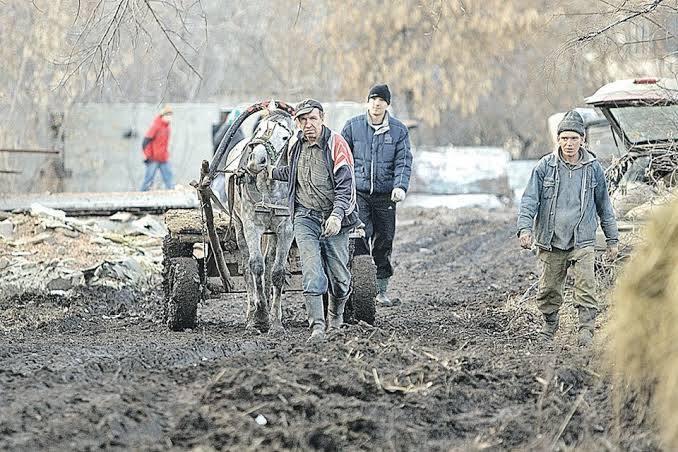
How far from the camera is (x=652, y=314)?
20.8 ft

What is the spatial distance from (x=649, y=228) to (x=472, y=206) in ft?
73.6

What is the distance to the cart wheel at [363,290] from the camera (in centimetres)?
1008

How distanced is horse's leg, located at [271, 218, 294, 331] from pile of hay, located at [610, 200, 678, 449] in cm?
393

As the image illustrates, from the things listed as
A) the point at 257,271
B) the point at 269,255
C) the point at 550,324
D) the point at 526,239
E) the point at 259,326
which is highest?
the point at 526,239

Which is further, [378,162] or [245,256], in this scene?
[378,162]

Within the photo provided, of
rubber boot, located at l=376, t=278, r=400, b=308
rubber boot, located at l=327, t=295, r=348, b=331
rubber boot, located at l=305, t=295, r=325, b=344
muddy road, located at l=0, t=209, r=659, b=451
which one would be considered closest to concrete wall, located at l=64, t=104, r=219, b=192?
rubber boot, located at l=376, t=278, r=400, b=308

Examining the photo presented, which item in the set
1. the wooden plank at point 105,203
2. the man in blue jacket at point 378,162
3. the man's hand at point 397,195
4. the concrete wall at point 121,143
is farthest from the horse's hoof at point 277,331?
the concrete wall at point 121,143

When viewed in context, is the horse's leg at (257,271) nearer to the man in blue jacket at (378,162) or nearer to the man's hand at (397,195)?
the man in blue jacket at (378,162)

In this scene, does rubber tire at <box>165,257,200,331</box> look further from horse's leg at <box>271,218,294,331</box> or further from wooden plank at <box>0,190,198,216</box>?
wooden plank at <box>0,190,198,216</box>

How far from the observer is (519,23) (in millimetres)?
32375

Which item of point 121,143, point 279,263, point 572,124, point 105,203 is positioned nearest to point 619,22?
point 572,124

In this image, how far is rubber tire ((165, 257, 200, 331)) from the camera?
10258mm

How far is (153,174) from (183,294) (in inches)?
596

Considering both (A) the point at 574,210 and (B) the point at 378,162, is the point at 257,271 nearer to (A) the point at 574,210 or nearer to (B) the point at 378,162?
(B) the point at 378,162
